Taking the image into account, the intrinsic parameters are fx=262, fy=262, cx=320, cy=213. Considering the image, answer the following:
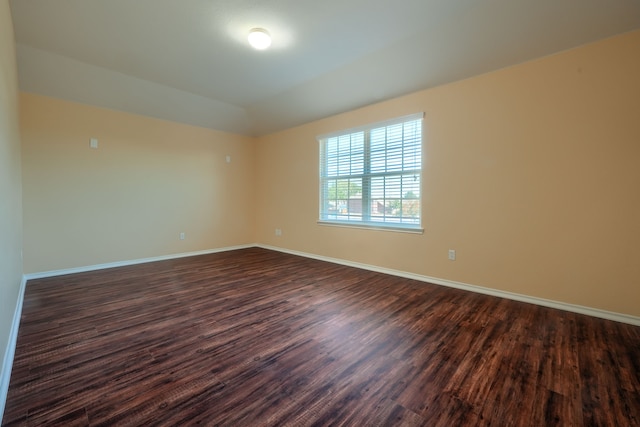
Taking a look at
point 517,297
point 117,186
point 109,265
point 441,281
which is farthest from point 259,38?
point 109,265

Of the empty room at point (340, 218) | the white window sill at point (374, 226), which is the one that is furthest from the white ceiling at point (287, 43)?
the white window sill at point (374, 226)

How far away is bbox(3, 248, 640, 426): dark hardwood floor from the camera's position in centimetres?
133

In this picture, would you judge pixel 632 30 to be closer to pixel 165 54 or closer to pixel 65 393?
pixel 165 54

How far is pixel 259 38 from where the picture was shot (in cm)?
268

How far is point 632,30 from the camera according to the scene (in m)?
2.25

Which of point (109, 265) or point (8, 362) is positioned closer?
point (8, 362)

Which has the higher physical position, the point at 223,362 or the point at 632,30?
the point at 632,30

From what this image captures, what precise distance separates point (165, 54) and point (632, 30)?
4.60 metres

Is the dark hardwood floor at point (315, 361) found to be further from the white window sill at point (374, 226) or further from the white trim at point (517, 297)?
the white window sill at point (374, 226)

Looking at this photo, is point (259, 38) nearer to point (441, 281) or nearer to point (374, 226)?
point (374, 226)

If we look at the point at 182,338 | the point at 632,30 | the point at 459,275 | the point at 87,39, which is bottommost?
the point at 182,338

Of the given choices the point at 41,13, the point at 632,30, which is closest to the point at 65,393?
the point at 41,13

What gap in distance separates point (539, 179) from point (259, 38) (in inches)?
127

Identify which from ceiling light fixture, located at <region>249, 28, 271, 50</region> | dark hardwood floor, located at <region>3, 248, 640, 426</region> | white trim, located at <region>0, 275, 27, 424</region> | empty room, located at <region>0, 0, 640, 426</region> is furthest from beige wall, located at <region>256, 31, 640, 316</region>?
white trim, located at <region>0, 275, 27, 424</region>
